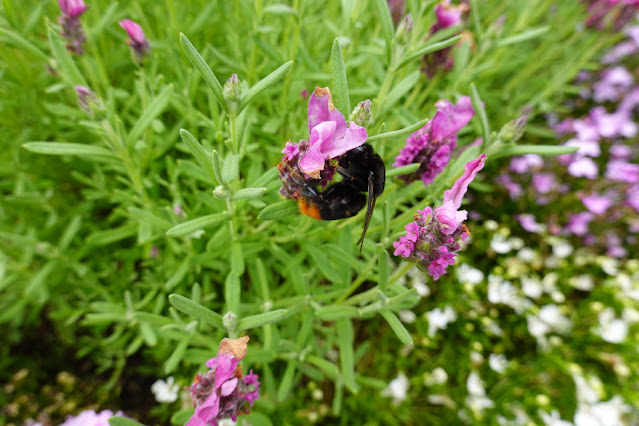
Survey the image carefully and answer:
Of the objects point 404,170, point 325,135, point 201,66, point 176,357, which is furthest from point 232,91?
point 176,357

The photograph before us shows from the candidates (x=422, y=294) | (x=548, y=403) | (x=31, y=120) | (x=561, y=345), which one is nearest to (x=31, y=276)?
(x=31, y=120)

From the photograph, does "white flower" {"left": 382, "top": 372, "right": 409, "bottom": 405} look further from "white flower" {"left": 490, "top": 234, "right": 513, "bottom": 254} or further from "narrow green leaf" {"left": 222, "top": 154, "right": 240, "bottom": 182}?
"narrow green leaf" {"left": 222, "top": 154, "right": 240, "bottom": 182}

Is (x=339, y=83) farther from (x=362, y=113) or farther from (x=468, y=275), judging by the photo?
(x=468, y=275)

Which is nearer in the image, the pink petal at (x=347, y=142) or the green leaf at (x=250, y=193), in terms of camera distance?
the pink petal at (x=347, y=142)

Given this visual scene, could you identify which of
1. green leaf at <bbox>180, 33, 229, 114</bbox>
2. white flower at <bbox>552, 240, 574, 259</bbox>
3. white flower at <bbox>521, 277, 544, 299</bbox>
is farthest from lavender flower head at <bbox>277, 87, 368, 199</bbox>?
white flower at <bbox>552, 240, 574, 259</bbox>

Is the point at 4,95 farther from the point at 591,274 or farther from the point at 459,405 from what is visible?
the point at 591,274

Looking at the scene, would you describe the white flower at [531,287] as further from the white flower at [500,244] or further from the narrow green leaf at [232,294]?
the narrow green leaf at [232,294]

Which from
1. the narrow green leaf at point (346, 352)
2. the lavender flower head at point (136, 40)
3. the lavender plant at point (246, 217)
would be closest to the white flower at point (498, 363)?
the lavender plant at point (246, 217)
